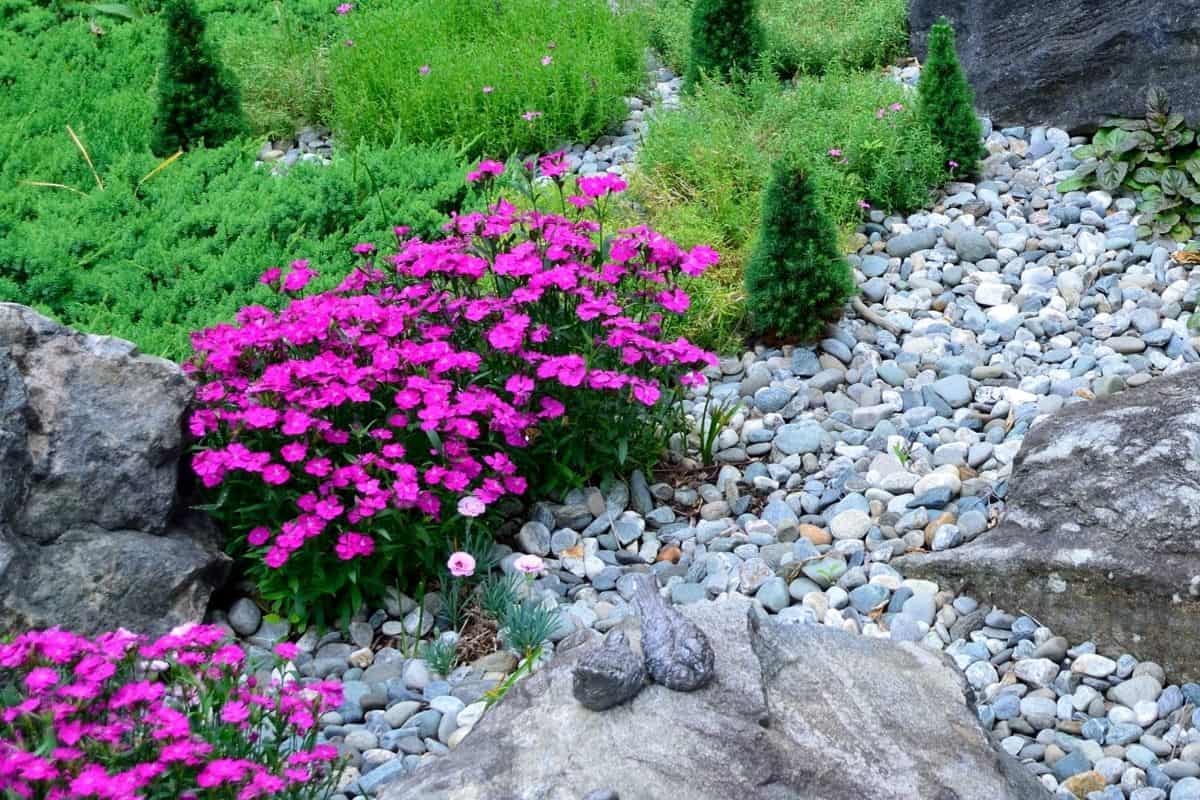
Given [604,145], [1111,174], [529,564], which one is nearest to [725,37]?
[604,145]

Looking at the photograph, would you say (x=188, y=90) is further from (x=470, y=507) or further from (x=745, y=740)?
(x=745, y=740)

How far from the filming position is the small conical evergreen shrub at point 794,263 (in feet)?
15.9

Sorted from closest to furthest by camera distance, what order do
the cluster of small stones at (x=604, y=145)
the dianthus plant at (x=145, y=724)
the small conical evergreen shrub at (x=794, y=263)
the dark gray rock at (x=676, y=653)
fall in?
the dianthus plant at (x=145, y=724), the dark gray rock at (x=676, y=653), the small conical evergreen shrub at (x=794, y=263), the cluster of small stones at (x=604, y=145)

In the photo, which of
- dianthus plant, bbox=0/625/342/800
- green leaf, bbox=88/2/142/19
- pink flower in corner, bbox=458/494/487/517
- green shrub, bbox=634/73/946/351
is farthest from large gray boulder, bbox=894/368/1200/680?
green leaf, bbox=88/2/142/19

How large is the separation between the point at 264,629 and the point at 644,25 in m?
5.08

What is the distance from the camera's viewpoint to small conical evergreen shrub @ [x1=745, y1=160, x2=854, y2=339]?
15.9 ft

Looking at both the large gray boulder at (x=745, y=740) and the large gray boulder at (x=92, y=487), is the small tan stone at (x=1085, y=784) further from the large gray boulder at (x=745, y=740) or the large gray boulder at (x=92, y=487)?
the large gray boulder at (x=92, y=487)

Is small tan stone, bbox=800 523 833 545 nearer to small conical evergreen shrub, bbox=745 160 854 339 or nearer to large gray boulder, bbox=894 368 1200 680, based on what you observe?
large gray boulder, bbox=894 368 1200 680

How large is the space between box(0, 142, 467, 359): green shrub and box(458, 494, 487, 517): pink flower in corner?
1.48 metres

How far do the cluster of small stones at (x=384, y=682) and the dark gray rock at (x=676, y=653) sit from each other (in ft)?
2.44

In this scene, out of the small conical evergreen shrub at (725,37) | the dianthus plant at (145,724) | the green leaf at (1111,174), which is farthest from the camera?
the small conical evergreen shrub at (725,37)

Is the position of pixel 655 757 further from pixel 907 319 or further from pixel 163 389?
pixel 907 319

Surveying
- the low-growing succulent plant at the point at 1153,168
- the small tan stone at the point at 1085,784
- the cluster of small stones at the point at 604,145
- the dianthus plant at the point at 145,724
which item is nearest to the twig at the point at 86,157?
the cluster of small stones at the point at 604,145

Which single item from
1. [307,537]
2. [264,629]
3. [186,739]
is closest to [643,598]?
[186,739]
